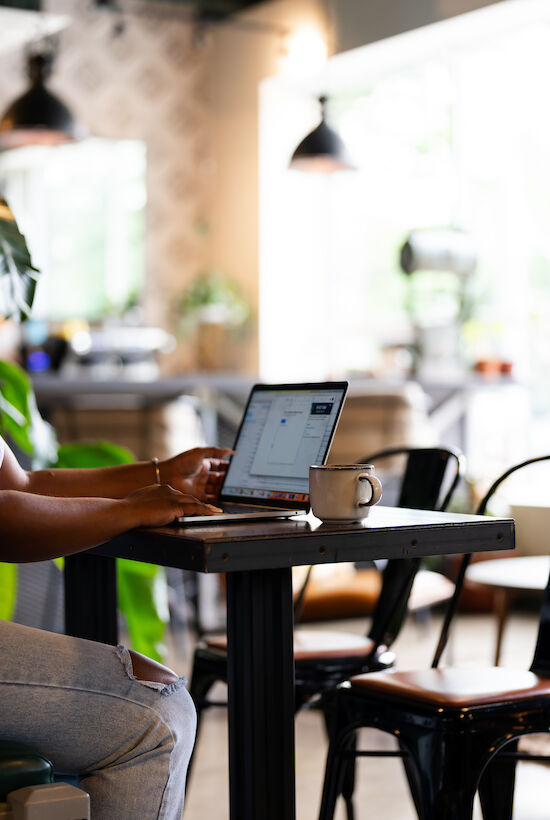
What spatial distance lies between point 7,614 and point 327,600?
1.68 m

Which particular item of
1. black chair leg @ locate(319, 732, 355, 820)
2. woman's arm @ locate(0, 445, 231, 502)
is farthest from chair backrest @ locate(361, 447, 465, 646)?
woman's arm @ locate(0, 445, 231, 502)

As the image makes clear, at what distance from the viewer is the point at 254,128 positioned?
708 centimetres

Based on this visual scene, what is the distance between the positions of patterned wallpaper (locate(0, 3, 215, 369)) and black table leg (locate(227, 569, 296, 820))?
5831 mm

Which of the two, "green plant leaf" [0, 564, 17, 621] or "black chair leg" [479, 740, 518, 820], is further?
"green plant leaf" [0, 564, 17, 621]

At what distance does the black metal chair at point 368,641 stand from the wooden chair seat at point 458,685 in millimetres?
272

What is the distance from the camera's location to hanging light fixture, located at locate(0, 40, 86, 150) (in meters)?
4.96

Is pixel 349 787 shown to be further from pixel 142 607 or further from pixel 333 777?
pixel 142 607

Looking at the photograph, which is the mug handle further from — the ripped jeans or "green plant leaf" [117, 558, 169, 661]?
"green plant leaf" [117, 558, 169, 661]

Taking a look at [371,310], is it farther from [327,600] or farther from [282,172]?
[327,600]

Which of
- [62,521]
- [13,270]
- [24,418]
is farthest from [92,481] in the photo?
[24,418]

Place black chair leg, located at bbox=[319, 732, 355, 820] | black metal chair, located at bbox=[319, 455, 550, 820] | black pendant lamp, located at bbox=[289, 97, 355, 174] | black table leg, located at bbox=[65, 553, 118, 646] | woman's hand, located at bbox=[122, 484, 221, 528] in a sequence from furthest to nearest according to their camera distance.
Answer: black pendant lamp, located at bbox=[289, 97, 355, 174] → black table leg, located at bbox=[65, 553, 118, 646] → black chair leg, located at bbox=[319, 732, 355, 820] → black metal chair, located at bbox=[319, 455, 550, 820] → woman's hand, located at bbox=[122, 484, 221, 528]

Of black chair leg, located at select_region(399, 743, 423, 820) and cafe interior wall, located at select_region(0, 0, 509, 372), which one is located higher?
cafe interior wall, located at select_region(0, 0, 509, 372)

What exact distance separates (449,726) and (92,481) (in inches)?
26.3

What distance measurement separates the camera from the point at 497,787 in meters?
1.85
